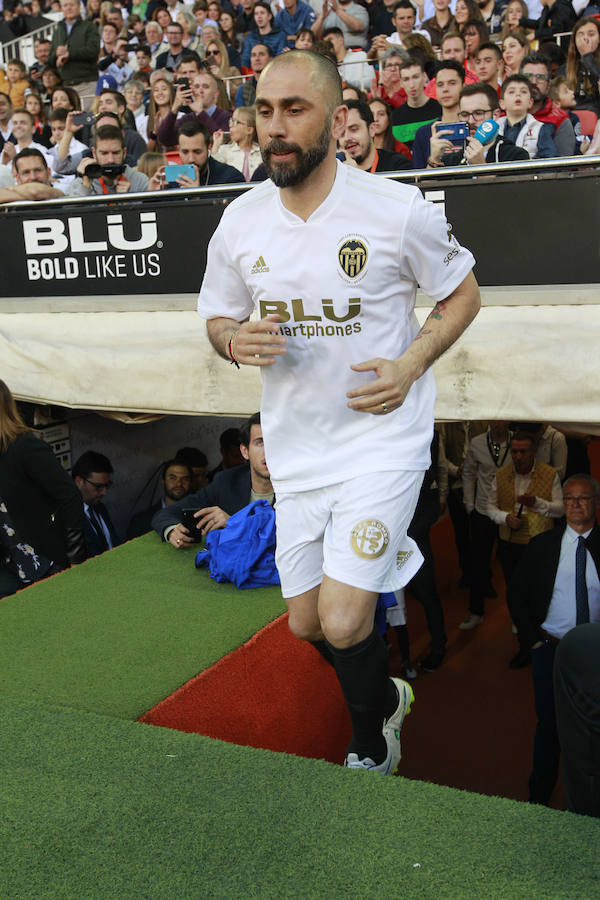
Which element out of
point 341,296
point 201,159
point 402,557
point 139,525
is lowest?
point 139,525

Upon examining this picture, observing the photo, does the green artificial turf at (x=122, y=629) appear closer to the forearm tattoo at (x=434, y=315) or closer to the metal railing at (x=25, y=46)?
the forearm tattoo at (x=434, y=315)

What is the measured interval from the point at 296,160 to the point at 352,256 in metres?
0.31

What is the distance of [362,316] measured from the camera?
8.77 ft

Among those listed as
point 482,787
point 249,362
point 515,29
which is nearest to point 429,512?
point 482,787

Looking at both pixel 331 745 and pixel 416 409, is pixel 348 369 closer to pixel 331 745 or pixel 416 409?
pixel 416 409

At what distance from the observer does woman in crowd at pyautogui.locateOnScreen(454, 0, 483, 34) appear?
912 centimetres

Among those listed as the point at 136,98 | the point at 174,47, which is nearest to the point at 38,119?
the point at 136,98

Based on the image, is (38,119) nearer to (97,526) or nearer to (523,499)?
(97,526)

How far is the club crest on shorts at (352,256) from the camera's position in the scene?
2.63m

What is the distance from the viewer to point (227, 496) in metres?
5.55

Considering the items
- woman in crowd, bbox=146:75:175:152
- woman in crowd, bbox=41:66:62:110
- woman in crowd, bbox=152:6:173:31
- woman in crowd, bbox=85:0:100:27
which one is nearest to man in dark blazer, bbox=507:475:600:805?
woman in crowd, bbox=146:75:175:152

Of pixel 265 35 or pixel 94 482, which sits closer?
pixel 94 482

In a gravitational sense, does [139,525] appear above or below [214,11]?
below

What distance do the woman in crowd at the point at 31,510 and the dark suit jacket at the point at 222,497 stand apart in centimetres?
57
